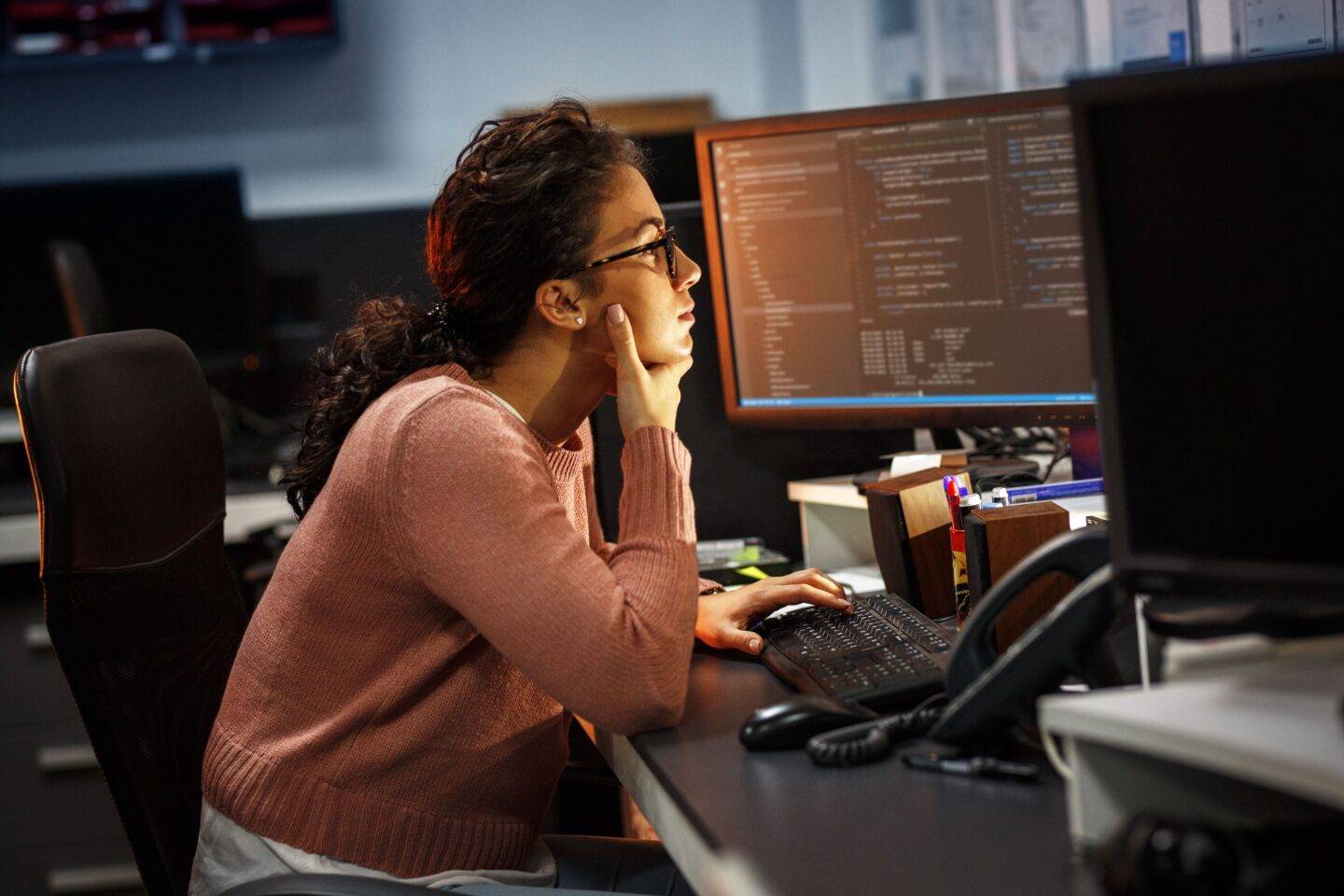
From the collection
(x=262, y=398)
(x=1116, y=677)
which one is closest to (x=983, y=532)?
(x=1116, y=677)

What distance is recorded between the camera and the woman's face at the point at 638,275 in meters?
1.35

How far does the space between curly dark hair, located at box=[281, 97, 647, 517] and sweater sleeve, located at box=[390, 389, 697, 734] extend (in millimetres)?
184

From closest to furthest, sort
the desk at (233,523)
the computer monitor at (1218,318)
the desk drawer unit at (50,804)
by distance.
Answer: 1. the computer monitor at (1218,318)
2. the desk drawer unit at (50,804)
3. the desk at (233,523)

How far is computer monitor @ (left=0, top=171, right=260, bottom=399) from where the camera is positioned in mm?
3559

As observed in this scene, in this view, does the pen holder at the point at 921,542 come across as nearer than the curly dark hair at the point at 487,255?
No

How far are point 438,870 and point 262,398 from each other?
8.47ft

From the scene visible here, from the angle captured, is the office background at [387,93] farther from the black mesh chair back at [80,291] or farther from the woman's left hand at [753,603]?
the woman's left hand at [753,603]

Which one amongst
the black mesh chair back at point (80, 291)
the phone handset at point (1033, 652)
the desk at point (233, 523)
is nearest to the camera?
the phone handset at point (1033, 652)

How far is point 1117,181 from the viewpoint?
0.80 m

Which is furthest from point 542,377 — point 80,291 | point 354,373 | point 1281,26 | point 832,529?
point 80,291

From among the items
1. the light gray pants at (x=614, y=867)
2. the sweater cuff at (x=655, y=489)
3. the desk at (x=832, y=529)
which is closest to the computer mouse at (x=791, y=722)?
the sweater cuff at (x=655, y=489)

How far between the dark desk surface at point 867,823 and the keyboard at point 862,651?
0.41ft

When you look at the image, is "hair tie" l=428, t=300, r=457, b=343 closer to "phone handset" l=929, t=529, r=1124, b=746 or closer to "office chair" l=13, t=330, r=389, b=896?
"office chair" l=13, t=330, r=389, b=896

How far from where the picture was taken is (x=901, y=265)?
5.53 ft
